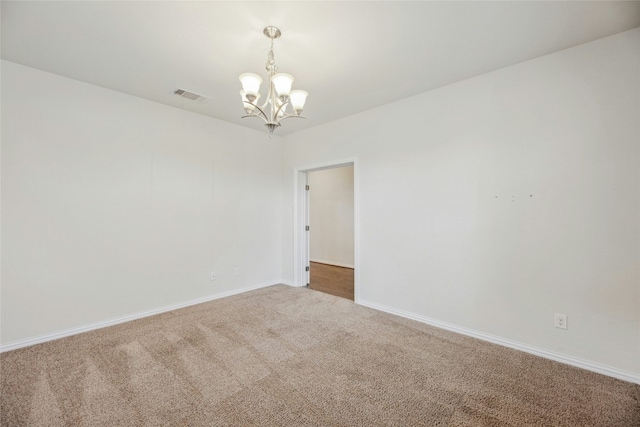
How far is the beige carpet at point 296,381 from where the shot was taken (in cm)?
170

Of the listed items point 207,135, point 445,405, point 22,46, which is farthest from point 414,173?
point 22,46

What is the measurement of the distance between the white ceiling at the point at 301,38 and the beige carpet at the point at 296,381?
2.64 metres

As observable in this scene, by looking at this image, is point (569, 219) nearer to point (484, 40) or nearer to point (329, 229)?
point (484, 40)

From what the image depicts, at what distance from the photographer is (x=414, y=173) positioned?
10.6 feet

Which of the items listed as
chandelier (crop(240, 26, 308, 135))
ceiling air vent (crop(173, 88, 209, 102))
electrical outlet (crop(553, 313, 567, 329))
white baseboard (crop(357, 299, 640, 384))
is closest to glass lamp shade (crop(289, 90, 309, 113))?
chandelier (crop(240, 26, 308, 135))

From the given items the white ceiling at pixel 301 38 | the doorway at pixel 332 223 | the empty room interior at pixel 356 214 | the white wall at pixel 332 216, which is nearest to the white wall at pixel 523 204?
the empty room interior at pixel 356 214

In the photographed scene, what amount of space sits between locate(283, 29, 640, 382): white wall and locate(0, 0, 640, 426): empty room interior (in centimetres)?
2

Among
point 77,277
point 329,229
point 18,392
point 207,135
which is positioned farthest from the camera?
point 329,229

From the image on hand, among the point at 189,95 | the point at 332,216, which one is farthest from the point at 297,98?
the point at 332,216

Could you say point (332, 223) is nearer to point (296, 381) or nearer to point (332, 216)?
point (332, 216)

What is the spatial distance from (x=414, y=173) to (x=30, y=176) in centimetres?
394

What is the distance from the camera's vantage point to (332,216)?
6.79m

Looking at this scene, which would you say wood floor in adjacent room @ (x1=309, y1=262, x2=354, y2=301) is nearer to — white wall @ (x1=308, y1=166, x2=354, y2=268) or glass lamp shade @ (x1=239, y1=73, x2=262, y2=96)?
white wall @ (x1=308, y1=166, x2=354, y2=268)

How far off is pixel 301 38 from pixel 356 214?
2.26 meters
